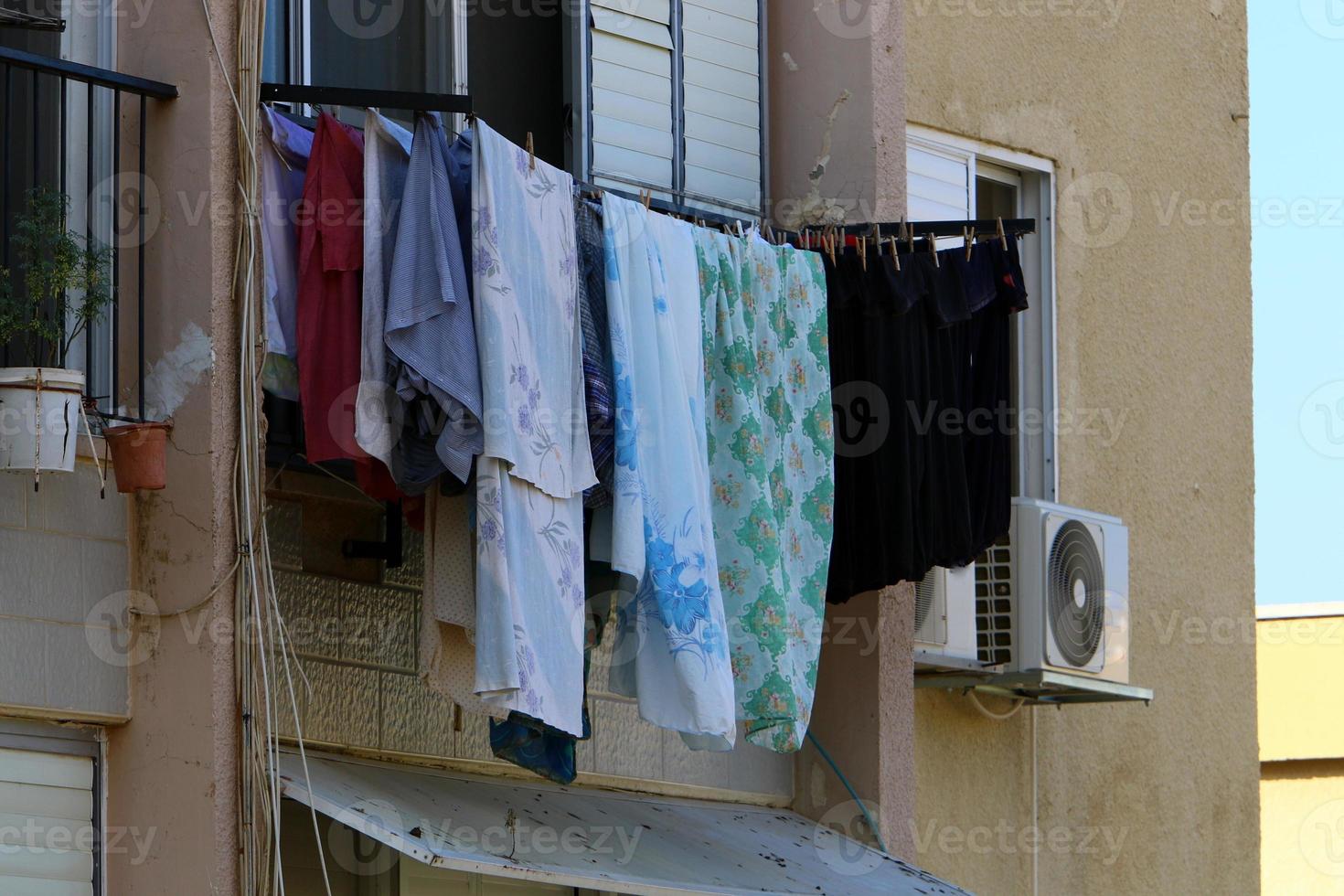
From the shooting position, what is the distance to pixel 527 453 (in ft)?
19.5

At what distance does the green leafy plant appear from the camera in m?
5.89

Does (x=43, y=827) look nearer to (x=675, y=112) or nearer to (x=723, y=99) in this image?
(x=675, y=112)

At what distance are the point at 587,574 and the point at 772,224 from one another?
8.21 feet

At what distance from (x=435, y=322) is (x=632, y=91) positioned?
2431mm

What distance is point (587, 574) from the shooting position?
6.59 meters

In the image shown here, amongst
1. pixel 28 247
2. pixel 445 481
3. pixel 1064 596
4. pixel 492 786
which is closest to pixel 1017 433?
pixel 1064 596

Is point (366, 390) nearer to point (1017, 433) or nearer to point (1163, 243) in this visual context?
point (1017, 433)
